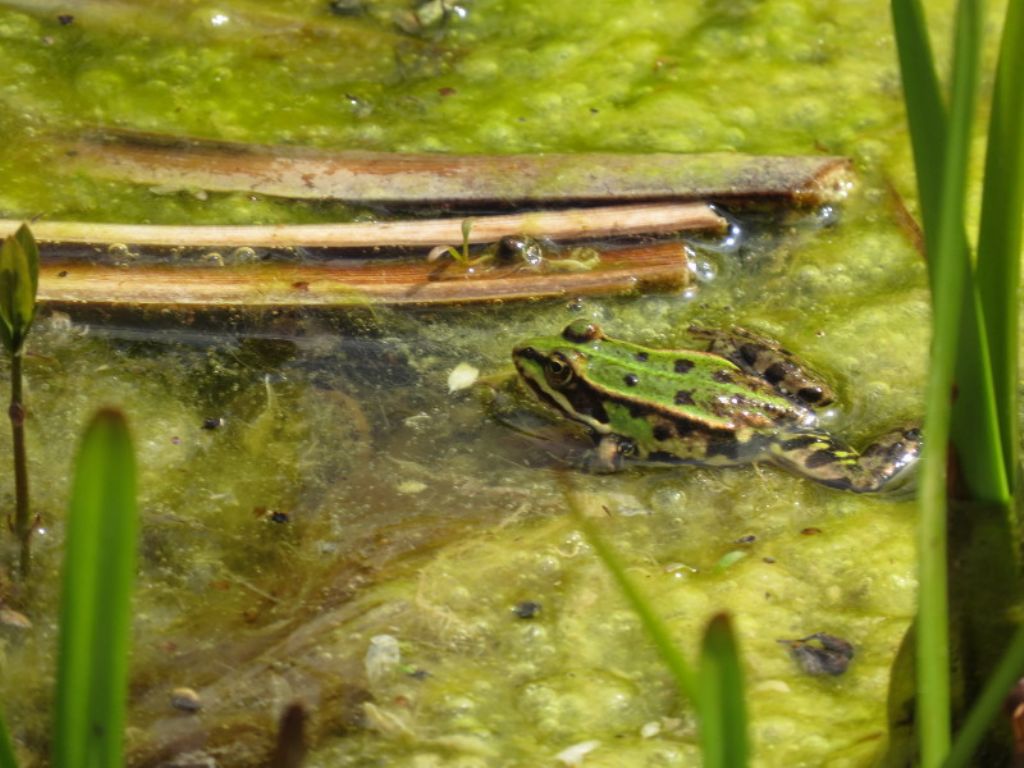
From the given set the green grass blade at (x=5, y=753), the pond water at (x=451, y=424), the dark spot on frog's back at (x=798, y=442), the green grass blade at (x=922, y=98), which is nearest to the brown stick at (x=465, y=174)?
the pond water at (x=451, y=424)

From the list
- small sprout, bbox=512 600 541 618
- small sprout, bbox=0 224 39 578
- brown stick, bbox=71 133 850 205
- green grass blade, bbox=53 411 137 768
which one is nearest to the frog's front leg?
brown stick, bbox=71 133 850 205

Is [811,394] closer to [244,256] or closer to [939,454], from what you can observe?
[244,256]

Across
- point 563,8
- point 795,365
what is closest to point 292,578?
point 795,365

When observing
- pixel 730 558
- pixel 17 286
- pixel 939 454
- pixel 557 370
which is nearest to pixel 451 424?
pixel 557 370

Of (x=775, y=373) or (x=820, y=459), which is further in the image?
(x=775, y=373)

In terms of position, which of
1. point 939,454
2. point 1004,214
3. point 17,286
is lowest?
point 17,286

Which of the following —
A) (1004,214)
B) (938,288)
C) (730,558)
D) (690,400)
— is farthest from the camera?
(690,400)

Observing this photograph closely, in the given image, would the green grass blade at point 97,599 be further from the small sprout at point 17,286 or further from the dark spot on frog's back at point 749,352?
the dark spot on frog's back at point 749,352

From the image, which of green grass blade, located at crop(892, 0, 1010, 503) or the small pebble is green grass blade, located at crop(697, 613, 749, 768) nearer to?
green grass blade, located at crop(892, 0, 1010, 503)
